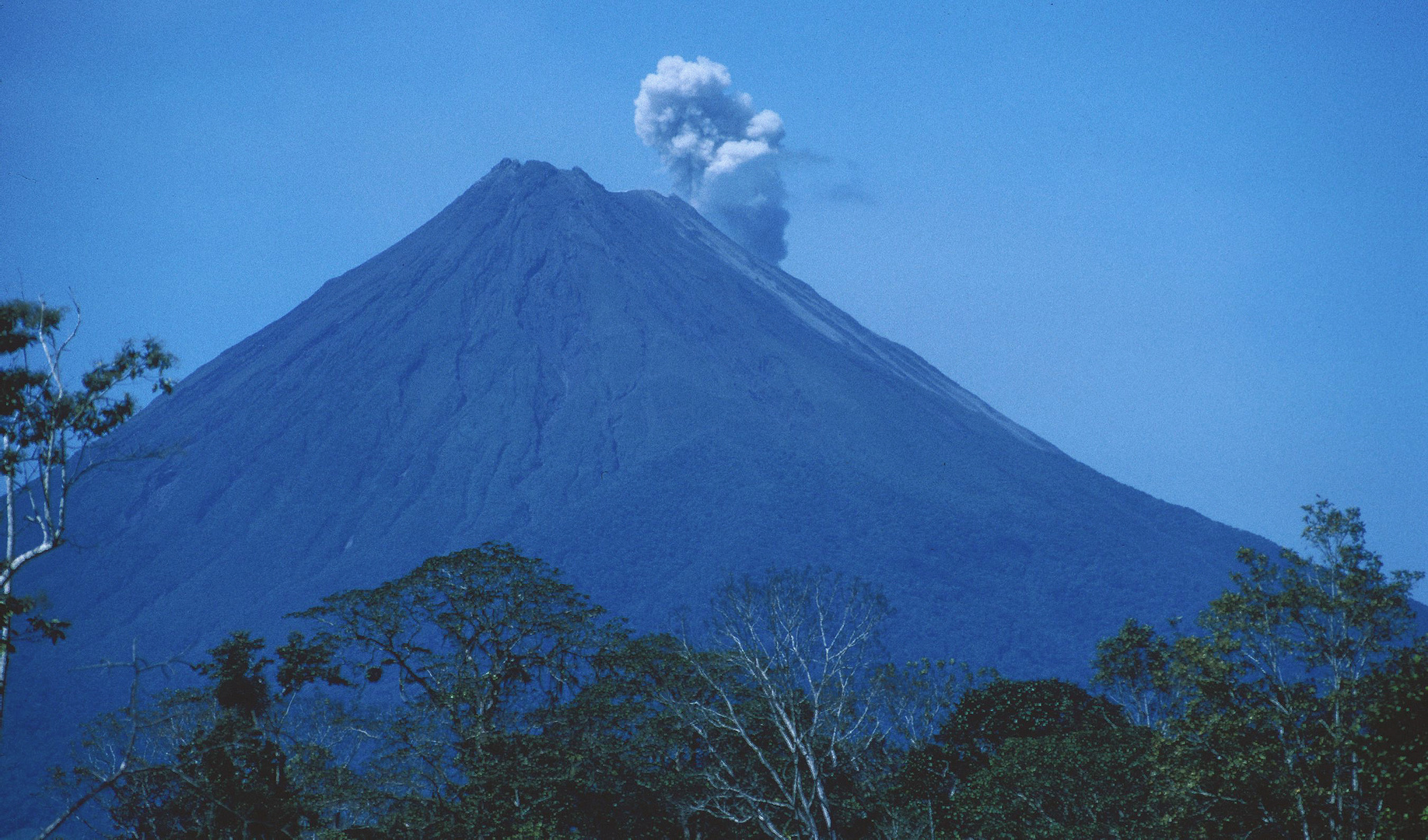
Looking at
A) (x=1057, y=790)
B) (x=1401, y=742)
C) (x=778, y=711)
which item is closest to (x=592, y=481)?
(x=1057, y=790)

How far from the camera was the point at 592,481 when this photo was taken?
105 m

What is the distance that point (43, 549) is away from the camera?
28.0ft

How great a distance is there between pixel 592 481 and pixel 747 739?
301 feet

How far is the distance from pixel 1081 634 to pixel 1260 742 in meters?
92.9

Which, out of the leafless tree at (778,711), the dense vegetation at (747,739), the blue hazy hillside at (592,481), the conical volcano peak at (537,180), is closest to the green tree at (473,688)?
the dense vegetation at (747,739)

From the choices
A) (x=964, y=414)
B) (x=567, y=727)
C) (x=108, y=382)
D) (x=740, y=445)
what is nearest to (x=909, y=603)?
(x=740, y=445)

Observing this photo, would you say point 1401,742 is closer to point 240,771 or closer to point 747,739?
point 747,739

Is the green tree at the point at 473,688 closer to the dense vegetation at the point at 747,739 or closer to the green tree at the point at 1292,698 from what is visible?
the dense vegetation at the point at 747,739

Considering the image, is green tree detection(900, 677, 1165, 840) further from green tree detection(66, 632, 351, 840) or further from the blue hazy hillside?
the blue hazy hillside

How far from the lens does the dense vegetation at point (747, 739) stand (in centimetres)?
1216

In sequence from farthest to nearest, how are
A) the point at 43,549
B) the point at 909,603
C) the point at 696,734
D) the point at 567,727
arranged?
the point at 909,603 < the point at 696,734 < the point at 567,727 < the point at 43,549

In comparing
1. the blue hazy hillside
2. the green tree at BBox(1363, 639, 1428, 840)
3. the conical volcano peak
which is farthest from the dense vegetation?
the conical volcano peak

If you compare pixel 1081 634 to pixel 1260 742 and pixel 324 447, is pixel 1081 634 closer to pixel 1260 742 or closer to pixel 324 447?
pixel 324 447

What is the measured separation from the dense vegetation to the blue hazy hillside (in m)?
67.6
